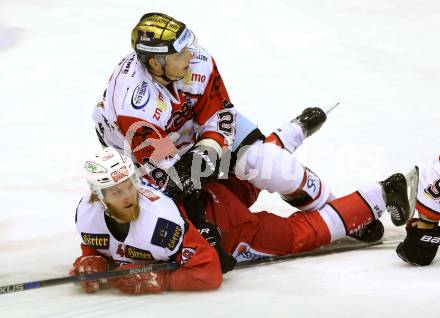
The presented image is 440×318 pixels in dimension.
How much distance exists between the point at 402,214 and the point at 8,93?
276 centimetres

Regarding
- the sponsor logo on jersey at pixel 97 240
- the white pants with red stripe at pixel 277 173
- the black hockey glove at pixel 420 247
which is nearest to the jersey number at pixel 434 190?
the black hockey glove at pixel 420 247

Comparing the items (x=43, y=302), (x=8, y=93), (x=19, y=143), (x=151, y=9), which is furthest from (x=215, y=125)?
(x=151, y=9)

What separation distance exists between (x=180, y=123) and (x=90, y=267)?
0.80 metres

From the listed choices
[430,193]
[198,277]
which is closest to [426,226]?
[430,193]

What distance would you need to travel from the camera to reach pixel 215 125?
4.05m

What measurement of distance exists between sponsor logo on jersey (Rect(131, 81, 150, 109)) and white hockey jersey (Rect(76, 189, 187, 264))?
368 mm

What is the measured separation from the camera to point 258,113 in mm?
5555

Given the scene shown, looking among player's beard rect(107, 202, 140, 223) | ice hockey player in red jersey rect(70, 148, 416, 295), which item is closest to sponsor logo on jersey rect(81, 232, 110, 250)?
ice hockey player in red jersey rect(70, 148, 416, 295)

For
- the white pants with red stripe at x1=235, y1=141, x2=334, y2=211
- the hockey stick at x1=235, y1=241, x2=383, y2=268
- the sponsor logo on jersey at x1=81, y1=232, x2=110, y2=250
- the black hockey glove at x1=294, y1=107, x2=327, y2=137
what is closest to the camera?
the sponsor logo on jersey at x1=81, y1=232, x2=110, y2=250

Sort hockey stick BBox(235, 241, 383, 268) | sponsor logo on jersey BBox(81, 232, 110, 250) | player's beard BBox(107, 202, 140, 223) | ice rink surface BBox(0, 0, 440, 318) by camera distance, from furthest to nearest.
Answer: hockey stick BBox(235, 241, 383, 268)
sponsor logo on jersey BBox(81, 232, 110, 250)
player's beard BBox(107, 202, 140, 223)
ice rink surface BBox(0, 0, 440, 318)

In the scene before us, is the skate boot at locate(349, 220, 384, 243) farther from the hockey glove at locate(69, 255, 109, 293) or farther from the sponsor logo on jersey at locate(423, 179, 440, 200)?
the hockey glove at locate(69, 255, 109, 293)

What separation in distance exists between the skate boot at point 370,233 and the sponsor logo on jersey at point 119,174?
123 cm

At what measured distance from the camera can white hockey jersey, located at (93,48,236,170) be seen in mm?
3785

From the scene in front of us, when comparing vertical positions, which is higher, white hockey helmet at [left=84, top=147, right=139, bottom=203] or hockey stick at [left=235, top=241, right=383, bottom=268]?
white hockey helmet at [left=84, top=147, right=139, bottom=203]
